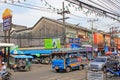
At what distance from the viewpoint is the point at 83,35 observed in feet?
203

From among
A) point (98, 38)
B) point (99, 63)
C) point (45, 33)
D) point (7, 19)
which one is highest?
point (7, 19)

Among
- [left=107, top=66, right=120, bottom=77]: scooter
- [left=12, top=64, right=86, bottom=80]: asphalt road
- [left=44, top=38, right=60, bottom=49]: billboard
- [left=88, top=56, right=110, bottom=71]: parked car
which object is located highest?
[left=44, top=38, right=60, bottom=49]: billboard

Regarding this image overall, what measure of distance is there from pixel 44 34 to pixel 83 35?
951cm

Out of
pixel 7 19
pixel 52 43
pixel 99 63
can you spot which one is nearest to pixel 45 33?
pixel 52 43

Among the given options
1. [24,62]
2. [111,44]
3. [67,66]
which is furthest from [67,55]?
[111,44]

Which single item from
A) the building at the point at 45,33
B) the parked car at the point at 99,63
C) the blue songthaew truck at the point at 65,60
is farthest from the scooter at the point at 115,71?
the building at the point at 45,33

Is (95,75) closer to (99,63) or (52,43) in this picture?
(99,63)

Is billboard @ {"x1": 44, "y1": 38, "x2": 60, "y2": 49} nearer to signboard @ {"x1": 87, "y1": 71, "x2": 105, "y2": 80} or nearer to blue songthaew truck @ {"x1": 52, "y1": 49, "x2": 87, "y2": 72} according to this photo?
blue songthaew truck @ {"x1": 52, "y1": 49, "x2": 87, "y2": 72}

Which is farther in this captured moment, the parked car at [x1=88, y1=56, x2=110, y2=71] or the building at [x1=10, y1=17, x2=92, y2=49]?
the building at [x1=10, y1=17, x2=92, y2=49]

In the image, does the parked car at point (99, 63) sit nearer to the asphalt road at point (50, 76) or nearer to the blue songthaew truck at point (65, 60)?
the asphalt road at point (50, 76)

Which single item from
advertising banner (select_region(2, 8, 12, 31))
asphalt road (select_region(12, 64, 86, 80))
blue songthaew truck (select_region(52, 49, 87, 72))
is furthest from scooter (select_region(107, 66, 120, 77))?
advertising banner (select_region(2, 8, 12, 31))

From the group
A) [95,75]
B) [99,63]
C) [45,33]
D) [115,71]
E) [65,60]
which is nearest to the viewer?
[95,75]

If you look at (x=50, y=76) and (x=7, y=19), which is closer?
(x=50, y=76)

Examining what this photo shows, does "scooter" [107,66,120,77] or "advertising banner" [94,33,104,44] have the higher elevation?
"advertising banner" [94,33,104,44]
